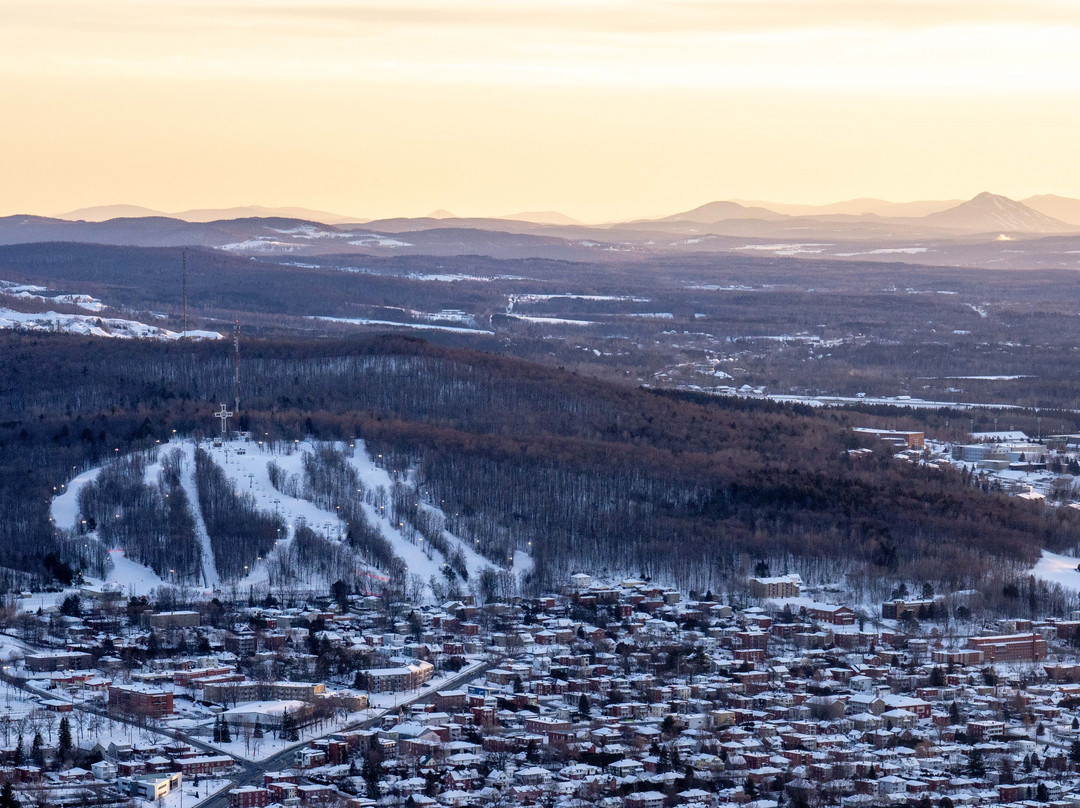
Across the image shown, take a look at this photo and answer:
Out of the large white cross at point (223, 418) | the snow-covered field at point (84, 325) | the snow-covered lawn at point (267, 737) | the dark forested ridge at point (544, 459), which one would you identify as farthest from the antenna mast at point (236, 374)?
the snow-covered lawn at point (267, 737)

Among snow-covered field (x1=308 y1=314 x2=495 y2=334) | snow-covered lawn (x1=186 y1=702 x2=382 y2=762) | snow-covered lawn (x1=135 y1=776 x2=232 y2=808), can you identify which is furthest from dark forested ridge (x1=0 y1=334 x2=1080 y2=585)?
snow-covered field (x1=308 y1=314 x2=495 y2=334)

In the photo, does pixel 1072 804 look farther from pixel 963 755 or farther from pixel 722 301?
pixel 722 301

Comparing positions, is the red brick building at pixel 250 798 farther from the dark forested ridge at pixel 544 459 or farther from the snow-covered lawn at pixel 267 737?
the dark forested ridge at pixel 544 459

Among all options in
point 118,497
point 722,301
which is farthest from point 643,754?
point 722,301

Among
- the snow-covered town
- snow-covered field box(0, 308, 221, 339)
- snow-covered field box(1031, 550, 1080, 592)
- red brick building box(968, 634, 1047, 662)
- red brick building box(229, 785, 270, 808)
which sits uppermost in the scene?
snow-covered field box(0, 308, 221, 339)

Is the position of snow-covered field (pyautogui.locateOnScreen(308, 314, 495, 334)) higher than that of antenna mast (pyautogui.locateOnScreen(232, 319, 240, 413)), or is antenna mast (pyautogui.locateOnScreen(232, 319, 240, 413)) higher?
antenna mast (pyautogui.locateOnScreen(232, 319, 240, 413))

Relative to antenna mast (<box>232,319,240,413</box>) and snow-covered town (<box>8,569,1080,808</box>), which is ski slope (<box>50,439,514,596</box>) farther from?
antenna mast (<box>232,319,240,413</box>)
